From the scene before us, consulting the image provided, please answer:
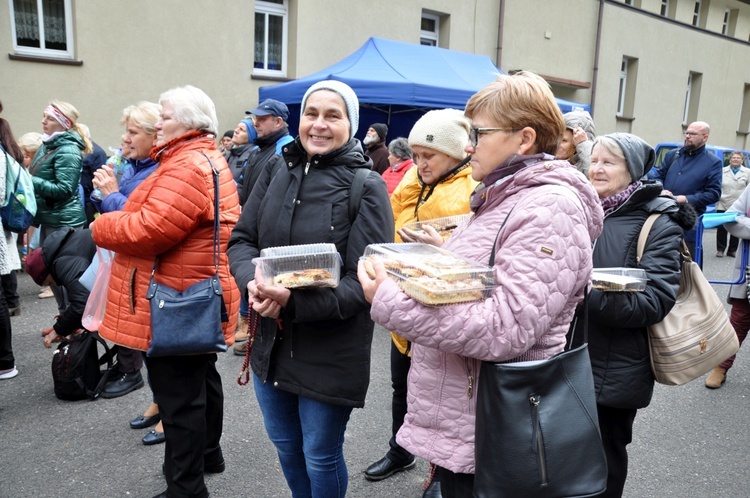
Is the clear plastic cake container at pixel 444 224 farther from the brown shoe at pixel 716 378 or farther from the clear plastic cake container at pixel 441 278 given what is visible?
the brown shoe at pixel 716 378

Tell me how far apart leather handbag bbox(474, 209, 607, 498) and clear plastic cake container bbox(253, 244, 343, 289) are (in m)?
0.68

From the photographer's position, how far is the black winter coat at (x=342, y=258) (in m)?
2.16

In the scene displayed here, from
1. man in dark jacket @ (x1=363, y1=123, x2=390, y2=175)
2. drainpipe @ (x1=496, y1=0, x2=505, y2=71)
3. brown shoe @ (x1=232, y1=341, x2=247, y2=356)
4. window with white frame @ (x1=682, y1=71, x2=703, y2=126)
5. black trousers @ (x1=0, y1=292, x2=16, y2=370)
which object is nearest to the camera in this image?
black trousers @ (x1=0, y1=292, x2=16, y2=370)

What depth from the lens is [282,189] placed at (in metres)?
2.28

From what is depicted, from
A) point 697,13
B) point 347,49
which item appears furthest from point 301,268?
point 697,13

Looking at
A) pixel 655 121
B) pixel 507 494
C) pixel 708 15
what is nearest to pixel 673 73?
pixel 655 121

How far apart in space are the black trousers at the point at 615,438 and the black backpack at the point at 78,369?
325 cm

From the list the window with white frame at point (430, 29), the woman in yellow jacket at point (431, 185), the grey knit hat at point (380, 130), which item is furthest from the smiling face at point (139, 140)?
the window with white frame at point (430, 29)

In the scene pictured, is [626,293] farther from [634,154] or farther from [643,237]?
[634,154]

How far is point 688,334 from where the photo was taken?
95.7 inches

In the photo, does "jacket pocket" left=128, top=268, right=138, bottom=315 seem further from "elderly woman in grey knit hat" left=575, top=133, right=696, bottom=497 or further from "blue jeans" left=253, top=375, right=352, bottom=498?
"elderly woman in grey knit hat" left=575, top=133, right=696, bottom=497

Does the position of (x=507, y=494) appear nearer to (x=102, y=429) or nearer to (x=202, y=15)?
(x=102, y=429)

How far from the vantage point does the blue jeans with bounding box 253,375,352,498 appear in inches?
86.7

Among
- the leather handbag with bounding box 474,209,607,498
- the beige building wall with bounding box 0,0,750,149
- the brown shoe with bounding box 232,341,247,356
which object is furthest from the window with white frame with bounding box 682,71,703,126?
the leather handbag with bounding box 474,209,607,498
